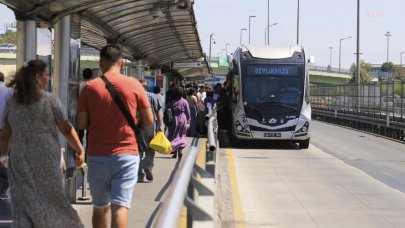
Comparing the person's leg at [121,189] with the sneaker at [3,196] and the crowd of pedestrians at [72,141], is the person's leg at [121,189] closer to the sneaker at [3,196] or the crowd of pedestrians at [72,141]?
the crowd of pedestrians at [72,141]

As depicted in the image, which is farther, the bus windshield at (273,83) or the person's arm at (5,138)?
the bus windshield at (273,83)

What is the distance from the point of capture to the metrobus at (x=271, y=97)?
19.9 m

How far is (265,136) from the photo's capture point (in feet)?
65.4

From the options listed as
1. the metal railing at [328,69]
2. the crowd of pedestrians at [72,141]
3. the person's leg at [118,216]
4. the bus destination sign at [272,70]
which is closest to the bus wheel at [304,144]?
the bus destination sign at [272,70]

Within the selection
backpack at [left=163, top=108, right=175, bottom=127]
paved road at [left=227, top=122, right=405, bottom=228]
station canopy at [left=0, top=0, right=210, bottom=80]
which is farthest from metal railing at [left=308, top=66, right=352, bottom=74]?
backpack at [left=163, top=108, right=175, bottom=127]

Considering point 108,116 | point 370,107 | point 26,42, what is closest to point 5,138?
point 108,116

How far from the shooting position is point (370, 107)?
3166 centimetres

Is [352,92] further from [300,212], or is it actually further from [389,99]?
[300,212]

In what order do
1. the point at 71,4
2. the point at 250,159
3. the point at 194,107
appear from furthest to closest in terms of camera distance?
the point at 194,107
the point at 250,159
the point at 71,4

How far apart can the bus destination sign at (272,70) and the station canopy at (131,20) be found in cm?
201

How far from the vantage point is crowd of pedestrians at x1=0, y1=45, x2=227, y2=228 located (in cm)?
464

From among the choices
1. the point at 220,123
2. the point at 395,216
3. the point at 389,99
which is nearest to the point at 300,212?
the point at 395,216

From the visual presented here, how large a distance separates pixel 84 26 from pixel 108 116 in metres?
6.81

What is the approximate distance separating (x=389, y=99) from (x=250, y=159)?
1382 cm
